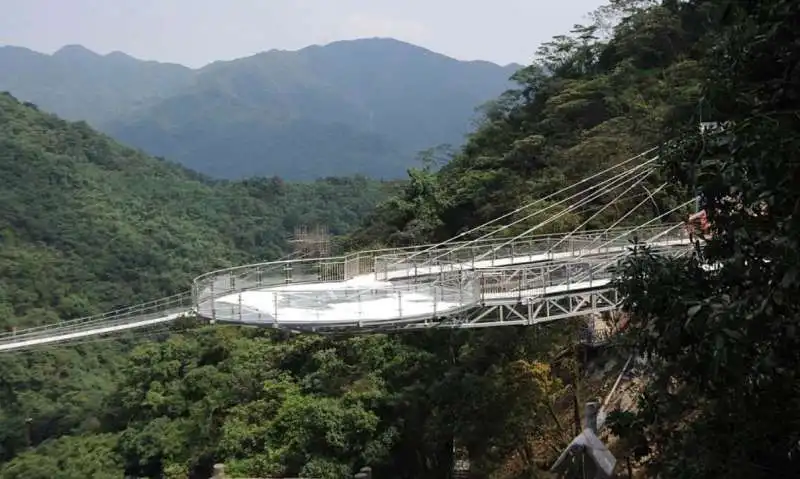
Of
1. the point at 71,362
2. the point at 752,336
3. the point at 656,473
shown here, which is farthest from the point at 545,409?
the point at 71,362

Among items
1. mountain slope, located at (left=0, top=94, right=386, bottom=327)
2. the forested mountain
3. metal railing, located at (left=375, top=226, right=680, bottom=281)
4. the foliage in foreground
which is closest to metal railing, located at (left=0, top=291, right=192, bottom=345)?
metal railing, located at (left=375, top=226, right=680, bottom=281)

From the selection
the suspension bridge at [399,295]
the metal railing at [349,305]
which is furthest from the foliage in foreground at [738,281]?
the metal railing at [349,305]

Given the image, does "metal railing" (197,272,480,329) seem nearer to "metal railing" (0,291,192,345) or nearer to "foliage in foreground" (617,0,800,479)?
"metal railing" (0,291,192,345)

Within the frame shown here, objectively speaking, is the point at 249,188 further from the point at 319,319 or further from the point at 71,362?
the point at 319,319

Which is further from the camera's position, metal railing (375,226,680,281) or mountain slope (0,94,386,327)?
mountain slope (0,94,386,327)

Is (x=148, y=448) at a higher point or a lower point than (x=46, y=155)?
lower

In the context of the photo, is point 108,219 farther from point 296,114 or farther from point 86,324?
point 296,114
